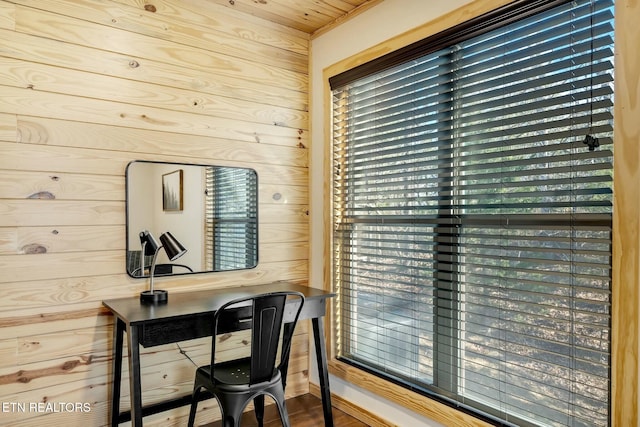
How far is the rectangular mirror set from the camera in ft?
7.85

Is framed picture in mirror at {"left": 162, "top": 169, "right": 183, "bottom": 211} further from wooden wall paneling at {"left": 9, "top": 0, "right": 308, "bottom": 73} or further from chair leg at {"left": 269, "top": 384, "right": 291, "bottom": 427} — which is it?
chair leg at {"left": 269, "top": 384, "right": 291, "bottom": 427}

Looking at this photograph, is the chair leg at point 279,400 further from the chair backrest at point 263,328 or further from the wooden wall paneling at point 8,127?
the wooden wall paneling at point 8,127

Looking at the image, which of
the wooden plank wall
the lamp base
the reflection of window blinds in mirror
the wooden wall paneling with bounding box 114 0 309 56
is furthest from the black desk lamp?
the wooden wall paneling with bounding box 114 0 309 56

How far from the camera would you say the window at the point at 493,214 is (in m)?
1.70

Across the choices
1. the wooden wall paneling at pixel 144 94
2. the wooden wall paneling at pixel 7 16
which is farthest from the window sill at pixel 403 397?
the wooden wall paneling at pixel 7 16

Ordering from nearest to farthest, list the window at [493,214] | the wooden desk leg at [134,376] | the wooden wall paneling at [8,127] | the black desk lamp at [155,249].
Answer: the window at [493,214]
the wooden desk leg at [134,376]
the wooden wall paneling at [8,127]
the black desk lamp at [155,249]

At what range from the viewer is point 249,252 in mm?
2811

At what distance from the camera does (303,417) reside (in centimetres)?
270

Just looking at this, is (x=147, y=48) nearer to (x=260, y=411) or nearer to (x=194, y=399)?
(x=194, y=399)

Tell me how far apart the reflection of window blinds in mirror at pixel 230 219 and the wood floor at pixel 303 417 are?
910mm

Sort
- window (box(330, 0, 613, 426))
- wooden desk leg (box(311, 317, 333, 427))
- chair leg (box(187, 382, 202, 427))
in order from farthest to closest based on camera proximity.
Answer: wooden desk leg (box(311, 317, 333, 427))
chair leg (box(187, 382, 202, 427))
window (box(330, 0, 613, 426))

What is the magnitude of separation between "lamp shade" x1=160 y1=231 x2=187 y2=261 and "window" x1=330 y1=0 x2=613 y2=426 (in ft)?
3.37

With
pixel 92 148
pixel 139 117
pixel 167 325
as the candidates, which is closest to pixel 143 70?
pixel 139 117

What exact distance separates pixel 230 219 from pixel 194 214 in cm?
23
